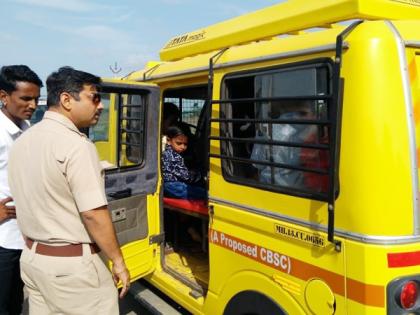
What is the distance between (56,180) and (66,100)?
1.42 ft

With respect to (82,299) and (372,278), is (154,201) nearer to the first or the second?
(82,299)

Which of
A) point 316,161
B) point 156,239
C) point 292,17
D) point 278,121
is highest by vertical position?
point 292,17

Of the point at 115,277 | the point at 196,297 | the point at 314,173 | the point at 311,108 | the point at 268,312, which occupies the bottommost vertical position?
the point at 196,297

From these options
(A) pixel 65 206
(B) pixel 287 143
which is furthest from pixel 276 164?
(A) pixel 65 206

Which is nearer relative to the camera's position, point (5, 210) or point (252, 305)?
point (252, 305)

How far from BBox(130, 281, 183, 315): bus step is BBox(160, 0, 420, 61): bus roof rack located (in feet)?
6.92

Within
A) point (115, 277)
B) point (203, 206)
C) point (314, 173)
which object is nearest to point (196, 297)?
point (203, 206)

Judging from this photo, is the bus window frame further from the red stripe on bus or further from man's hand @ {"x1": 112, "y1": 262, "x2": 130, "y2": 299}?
man's hand @ {"x1": 112, "y1": 262, "x2": 130, "y2": 299}

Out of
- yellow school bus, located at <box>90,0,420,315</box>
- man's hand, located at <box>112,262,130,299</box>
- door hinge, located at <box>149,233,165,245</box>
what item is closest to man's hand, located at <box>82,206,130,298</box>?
man's hand, located at <box>112,262,130,299</box>

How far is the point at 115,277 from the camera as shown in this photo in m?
2.37

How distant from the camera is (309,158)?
2.22 metres

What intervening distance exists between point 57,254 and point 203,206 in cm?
177

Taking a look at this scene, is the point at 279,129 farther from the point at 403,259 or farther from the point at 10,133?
the point at 10,133

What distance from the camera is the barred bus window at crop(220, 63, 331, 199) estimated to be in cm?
212
